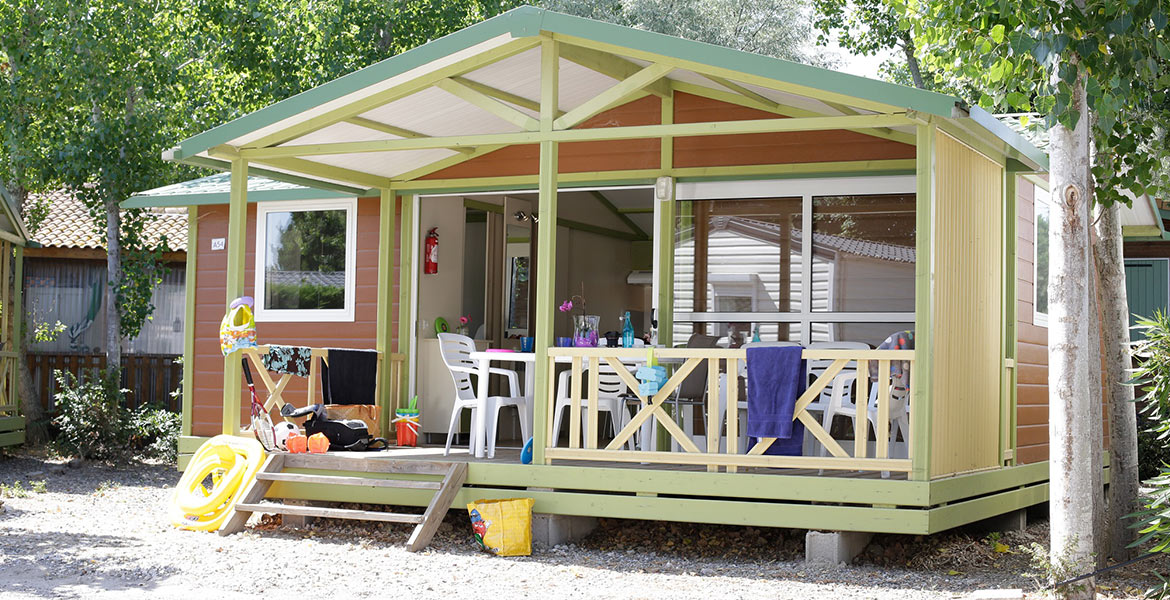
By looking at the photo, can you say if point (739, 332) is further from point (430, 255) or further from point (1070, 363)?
point (1070, 363)

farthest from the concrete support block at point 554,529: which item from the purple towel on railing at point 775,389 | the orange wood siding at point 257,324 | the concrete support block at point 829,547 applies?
the orange wood siding at point 257,324

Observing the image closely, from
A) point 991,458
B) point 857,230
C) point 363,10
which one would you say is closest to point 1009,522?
point 991,458

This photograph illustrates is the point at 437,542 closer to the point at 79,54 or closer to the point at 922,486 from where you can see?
the point at 922,486

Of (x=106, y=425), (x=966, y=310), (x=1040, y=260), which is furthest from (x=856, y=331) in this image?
(x=106, y=425)

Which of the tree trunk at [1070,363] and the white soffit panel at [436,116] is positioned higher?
Answer: the white soffit panel at [436,116]

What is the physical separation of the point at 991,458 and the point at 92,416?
29.2ft

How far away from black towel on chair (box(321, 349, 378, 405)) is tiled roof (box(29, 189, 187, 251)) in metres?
6.08

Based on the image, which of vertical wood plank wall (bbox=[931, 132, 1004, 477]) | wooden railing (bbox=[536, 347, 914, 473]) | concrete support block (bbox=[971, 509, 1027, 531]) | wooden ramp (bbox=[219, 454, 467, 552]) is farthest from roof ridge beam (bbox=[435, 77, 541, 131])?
concrete support block (bbox=[971, 509, 1027, 531])

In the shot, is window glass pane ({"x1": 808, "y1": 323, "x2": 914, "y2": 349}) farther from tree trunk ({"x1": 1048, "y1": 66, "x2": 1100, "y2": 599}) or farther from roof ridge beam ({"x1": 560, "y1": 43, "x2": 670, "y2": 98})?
tree trunk ({"x1": 1048, "y1": 66, "x2": 1100, "y2": 599})

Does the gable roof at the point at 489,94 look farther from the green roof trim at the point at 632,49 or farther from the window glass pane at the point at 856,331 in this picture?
the window glass pane at the point at 856,331

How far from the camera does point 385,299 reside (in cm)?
963

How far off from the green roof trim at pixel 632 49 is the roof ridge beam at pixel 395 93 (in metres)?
0.18

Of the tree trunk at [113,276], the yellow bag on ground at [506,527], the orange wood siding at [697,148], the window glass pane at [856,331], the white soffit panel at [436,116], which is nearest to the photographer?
the yellow bag on ground at [506,527]

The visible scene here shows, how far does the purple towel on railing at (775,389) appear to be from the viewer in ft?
21.7
